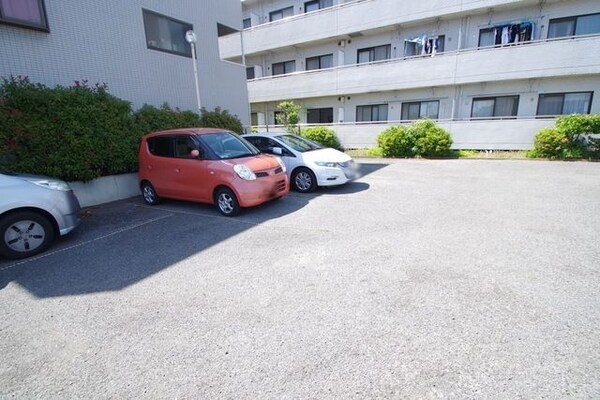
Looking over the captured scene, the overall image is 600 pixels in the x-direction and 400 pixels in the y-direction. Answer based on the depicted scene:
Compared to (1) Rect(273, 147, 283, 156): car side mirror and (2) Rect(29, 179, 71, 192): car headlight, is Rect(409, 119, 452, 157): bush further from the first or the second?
(2) Rect(29, 179, 71, 192): car headlight

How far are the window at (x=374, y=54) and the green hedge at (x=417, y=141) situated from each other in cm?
534

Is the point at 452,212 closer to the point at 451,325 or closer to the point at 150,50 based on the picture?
the point at 451,325

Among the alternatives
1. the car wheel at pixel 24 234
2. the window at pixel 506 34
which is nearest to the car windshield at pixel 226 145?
the car wheel at pixel 24 234

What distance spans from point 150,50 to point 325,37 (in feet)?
36.9

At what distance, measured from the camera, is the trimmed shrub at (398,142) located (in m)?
13.4

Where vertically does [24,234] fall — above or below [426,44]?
below

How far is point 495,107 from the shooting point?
14.0 metres

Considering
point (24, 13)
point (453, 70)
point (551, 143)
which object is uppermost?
point (453, 70)

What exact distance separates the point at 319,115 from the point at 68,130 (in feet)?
48.4

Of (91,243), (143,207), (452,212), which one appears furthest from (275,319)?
(143,207)

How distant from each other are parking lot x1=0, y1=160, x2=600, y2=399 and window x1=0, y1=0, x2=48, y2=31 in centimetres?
447

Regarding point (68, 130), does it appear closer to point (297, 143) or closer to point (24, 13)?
point (24, 13)

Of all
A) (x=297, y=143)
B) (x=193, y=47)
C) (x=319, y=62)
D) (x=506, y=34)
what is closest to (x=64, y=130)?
(x=193, y=47)

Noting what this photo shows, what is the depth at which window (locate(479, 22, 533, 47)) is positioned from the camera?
12898mm
